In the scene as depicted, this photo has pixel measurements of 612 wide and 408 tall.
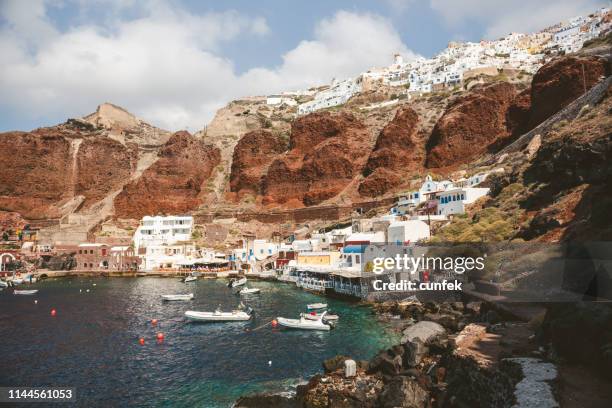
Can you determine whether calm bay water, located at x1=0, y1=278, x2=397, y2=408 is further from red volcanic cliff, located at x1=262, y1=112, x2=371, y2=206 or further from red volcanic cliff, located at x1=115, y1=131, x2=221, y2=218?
red volcanic cliff, located at x1=115, y1=131, x2=221, y2=218

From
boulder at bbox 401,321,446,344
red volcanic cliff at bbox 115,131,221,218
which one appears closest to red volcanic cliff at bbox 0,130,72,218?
red volcanic cliff at bbox 115,131,221,218

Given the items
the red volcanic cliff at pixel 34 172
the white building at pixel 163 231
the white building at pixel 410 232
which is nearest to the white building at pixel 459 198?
the white building at pixel 410 232

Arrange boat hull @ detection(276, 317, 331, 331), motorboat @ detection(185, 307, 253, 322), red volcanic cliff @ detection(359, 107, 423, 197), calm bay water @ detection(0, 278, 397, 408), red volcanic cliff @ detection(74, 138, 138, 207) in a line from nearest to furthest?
calm bay water @ detection(0, 278, 397, 408) → boat hull @ detection(276, 317, 331, 331) → motorboat @ detection(185, 307, 253, 322) → red volcanic cliff @ detection(359, 107, 423, 197) → red volcanic cliff @ detection(74, 138, 138, 207)

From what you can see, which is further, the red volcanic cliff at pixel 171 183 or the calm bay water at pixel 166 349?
the red volcanic cliff at pixel 171 183

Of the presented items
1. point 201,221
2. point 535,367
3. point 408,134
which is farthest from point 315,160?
point 535,367

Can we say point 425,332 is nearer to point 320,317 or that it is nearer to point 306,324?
point 320,317

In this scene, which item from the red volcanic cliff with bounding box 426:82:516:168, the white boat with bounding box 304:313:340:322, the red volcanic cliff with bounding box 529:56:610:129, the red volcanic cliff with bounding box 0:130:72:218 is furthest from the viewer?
the red volcanic cliff with bounding box 0:130:72:218

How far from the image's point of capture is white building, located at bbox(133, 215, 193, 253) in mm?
85500

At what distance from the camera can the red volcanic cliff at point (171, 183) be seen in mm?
103312

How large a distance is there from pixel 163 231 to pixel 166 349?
212 feet

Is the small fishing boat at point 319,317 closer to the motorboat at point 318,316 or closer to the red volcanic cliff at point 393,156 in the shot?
the motorboat at point 318,316

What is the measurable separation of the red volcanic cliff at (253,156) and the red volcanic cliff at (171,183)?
10.3 meters

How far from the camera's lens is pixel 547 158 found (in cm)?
4288

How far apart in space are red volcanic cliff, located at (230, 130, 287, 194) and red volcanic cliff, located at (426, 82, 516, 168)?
4282 centimetres
